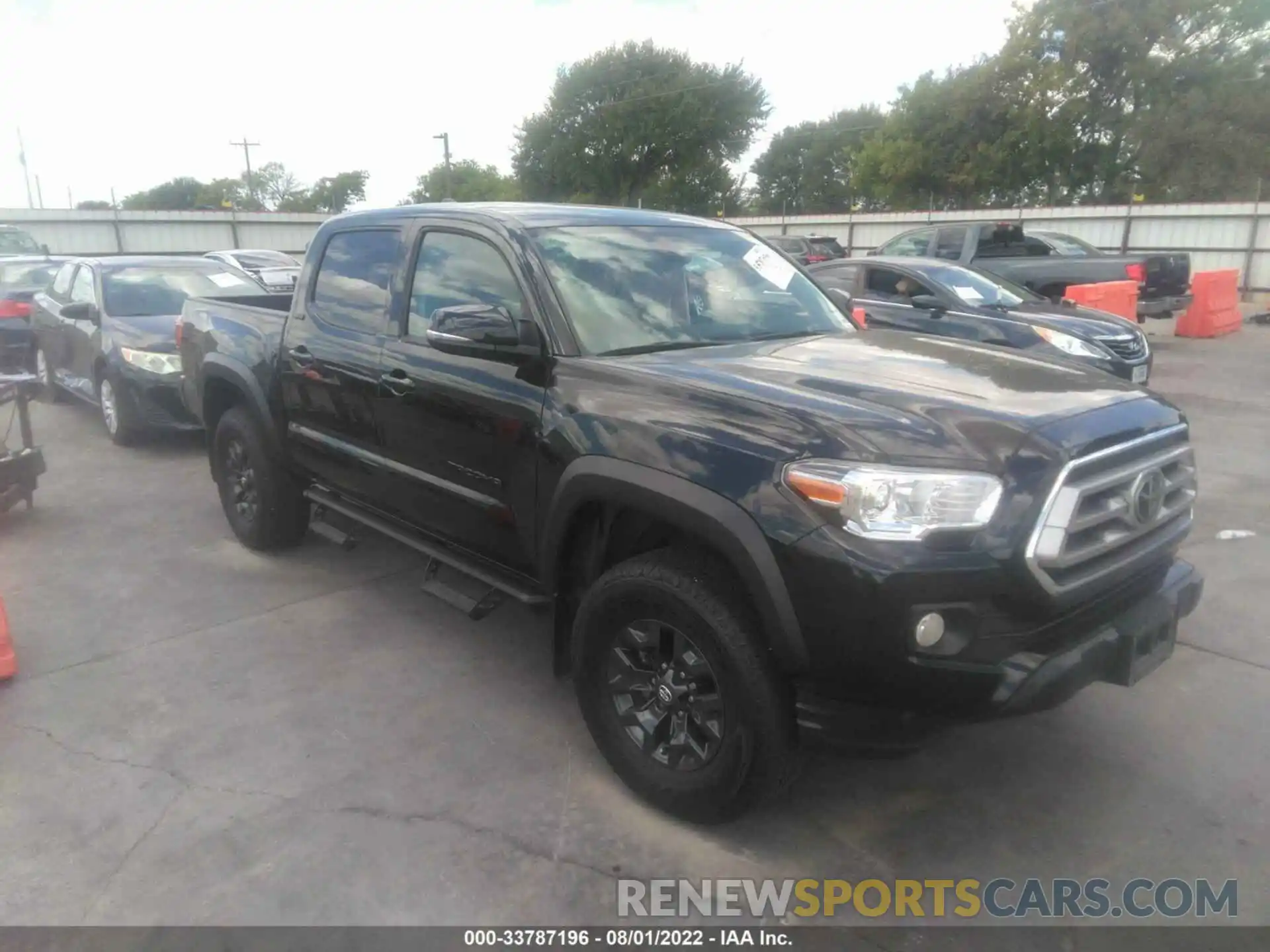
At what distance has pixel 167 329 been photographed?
27.3ft

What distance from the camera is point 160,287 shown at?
9094 mm

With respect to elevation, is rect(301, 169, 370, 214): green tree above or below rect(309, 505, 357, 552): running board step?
above

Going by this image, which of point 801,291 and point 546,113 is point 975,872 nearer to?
point 801,291

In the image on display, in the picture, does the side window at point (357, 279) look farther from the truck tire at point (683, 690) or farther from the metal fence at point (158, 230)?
the metal fence at point (158, 230)

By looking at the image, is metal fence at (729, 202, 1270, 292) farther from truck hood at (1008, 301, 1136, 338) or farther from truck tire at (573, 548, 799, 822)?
truck tire at (573, 548, 799, 822)

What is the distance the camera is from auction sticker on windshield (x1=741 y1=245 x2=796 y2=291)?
420 cm

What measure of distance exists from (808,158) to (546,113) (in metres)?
34.4

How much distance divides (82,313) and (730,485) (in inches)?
308

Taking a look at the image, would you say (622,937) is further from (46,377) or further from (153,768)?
(46,377)

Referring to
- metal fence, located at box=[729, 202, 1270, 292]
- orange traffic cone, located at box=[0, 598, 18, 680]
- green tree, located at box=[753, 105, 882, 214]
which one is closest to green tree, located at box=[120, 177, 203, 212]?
green tree, located at box=[753, 105, 882, 214]

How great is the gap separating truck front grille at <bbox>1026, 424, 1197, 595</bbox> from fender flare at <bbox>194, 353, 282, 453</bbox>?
13.0 ft

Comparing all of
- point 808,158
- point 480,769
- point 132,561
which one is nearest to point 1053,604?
point 480,769

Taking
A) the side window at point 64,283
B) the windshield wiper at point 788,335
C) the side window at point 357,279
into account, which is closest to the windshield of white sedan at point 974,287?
the windshield wiper at point 788,335

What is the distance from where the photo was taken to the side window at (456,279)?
3.71 meters
